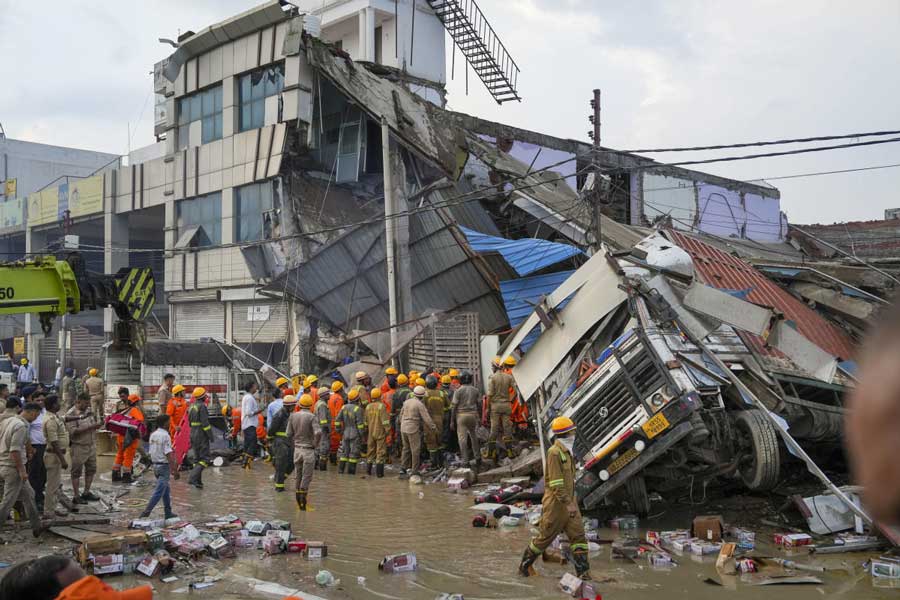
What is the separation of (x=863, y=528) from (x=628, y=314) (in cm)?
381

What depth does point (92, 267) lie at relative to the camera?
38.5 metres

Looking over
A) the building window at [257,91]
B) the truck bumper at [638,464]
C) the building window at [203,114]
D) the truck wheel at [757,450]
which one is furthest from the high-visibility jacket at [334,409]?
the building window at [203,114]

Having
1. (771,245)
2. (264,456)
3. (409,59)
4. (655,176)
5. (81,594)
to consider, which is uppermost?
(409,59)

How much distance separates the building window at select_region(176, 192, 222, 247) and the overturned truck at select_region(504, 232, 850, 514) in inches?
698

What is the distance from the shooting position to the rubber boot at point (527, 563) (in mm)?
7961

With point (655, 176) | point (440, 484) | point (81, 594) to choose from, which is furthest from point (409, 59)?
point (81, 594)

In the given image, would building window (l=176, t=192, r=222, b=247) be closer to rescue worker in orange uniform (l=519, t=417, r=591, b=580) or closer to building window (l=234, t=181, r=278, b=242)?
building window (l=234, t=181, r=278, b=242)

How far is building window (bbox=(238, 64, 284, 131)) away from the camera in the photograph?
24891mm

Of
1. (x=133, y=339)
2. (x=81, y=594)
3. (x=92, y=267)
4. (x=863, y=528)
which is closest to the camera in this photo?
(x=81, y=594)

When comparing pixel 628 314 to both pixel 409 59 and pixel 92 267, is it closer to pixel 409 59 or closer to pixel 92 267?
pixel 409 59

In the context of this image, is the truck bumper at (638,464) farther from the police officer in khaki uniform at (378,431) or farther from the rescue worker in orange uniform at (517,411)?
the police officer in khaki uniform at (378,431)

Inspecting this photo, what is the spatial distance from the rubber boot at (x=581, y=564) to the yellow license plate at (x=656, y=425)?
1.81 metres

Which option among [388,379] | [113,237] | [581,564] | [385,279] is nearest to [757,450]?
[581,564]

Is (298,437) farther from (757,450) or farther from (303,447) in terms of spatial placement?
(757,450)
